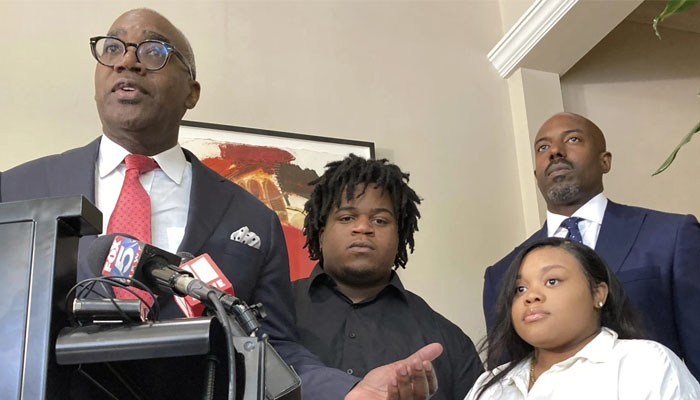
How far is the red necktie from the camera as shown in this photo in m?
1.61

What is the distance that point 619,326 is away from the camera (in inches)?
75.1

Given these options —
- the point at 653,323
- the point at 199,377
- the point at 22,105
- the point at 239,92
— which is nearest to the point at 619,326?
the point at 653,323

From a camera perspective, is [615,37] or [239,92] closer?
[239,92]

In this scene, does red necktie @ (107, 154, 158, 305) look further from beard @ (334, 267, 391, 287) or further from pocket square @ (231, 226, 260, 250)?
beard @ (334, 267, 391, 287)

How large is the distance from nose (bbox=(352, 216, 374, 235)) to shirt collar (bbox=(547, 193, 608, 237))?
627 mm

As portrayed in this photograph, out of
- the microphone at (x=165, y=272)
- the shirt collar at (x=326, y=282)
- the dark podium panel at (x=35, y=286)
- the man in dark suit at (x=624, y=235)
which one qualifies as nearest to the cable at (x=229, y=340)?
the microphone at (x=165, y=272)

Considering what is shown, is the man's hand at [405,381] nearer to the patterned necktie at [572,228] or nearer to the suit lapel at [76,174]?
the suit lapel at [76,174]

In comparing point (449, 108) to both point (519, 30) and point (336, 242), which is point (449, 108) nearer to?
point (519, 30)

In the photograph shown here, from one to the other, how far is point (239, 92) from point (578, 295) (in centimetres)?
192

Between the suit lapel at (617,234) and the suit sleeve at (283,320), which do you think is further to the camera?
the suit lapel at (617,234)

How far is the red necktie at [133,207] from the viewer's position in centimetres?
161

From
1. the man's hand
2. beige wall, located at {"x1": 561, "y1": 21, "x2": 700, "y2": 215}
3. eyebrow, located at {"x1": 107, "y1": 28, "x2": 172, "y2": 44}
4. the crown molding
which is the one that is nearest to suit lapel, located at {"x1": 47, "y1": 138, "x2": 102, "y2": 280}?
eyebrow, located at {"x1": 107, "y1": 28, "x2": 172, "y2": 44}

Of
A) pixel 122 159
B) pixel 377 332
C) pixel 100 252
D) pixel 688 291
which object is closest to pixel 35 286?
pixel 100 252

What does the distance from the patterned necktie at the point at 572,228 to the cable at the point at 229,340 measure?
5.57 feet
